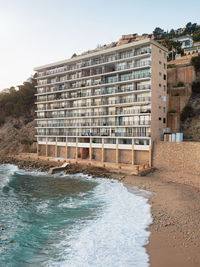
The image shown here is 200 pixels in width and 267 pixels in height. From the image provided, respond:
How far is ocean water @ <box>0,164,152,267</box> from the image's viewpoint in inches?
516

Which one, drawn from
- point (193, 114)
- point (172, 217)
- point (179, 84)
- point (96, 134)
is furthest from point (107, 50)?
point (172, 217)

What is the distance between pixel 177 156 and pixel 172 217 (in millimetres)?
18403

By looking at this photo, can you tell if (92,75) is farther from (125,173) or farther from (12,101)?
(12,101)

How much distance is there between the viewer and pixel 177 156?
3441 cm

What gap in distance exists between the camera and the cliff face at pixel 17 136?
65.6m

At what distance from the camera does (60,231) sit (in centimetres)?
1691

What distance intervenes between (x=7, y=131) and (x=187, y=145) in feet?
213

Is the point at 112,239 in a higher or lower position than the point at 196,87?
lower

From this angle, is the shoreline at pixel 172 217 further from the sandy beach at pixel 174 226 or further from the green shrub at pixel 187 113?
the green shrub at pixel 187 113

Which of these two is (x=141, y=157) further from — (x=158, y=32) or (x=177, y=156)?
(x=158, y=32)

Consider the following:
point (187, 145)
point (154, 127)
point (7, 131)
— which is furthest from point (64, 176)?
point (7, 131)

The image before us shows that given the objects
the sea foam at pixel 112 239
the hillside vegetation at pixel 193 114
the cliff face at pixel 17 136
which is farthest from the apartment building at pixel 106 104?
the sea foam at pixel 112 239

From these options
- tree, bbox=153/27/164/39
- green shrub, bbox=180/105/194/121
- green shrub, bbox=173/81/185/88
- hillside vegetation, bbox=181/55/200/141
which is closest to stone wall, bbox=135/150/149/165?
hillside vegetation, bbox=181/55/200/141

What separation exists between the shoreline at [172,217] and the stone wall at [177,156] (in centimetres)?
159
